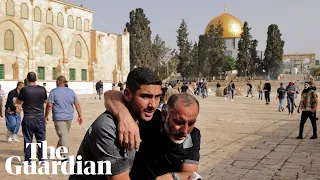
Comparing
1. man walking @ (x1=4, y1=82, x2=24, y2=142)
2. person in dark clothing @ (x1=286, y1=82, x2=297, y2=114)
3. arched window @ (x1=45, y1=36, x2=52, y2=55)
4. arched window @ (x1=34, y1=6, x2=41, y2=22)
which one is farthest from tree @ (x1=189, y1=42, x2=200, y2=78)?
man walking @ (x1=4, y1=82, x2=24, y2=142)

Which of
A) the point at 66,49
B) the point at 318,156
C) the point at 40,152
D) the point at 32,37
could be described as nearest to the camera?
the point at 40,152

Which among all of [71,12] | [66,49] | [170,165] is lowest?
[170,165]

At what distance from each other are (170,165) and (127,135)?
0.50 metres

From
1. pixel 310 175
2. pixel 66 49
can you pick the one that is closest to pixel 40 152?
pixel 310 175

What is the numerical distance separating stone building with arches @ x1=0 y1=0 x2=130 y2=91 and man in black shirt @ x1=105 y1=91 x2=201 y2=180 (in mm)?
31765

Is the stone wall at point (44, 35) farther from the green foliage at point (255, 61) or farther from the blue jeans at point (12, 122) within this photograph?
the green foliage at point (255, 61)

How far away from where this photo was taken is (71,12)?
131 ft

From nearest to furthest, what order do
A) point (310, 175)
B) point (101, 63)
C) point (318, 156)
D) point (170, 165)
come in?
1. point (170, 165)
2. point (310, 175)
3. point (318, 156)
4. point (101, 63)

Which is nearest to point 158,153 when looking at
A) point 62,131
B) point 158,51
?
point 62,131

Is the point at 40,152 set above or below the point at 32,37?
below

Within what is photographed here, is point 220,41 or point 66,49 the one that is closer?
point 66,49

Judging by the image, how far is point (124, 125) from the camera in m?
1.82

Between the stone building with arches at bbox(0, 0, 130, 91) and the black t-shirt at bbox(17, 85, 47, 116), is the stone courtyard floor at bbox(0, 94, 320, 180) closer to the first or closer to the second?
the black t-shirt at bbox(17, 85, 47, 116)

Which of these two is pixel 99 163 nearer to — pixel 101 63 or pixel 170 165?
pixel 170 165
